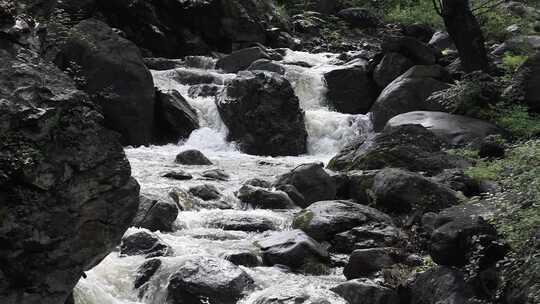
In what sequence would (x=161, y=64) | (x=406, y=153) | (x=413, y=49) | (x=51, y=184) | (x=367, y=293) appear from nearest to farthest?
(x=51, y=184) < (x=367, y=293) < (x=406, y=153) < (x=413, y=49) < (x=161, y=64)

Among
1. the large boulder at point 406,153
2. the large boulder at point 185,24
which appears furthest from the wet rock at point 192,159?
the large boulder at point 185,24

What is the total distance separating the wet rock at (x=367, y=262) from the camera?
27.6 feet

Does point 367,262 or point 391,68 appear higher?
point 367,262

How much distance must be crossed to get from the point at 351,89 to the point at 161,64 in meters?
Answer: 6.52

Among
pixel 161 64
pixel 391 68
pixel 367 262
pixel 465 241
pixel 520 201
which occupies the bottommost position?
pixel 161 64

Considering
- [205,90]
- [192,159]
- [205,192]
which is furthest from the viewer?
[205,90]

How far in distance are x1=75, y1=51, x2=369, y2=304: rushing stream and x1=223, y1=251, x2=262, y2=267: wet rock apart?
16 centimetres

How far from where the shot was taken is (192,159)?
15.4 metres

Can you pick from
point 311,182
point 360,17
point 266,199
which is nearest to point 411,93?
point 311,182

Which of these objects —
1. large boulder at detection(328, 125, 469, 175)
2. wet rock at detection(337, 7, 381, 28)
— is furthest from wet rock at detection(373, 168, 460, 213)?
wet rock at detection(337, 7, 381, 28)

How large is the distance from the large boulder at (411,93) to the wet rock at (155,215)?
8.91m

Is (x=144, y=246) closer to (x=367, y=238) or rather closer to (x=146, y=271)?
(x=146, y=271)

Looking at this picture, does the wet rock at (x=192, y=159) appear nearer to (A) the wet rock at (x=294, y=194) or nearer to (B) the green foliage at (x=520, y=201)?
(A) the wet rock at (x=294, y=194)

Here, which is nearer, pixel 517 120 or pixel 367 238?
pixel 367 238
